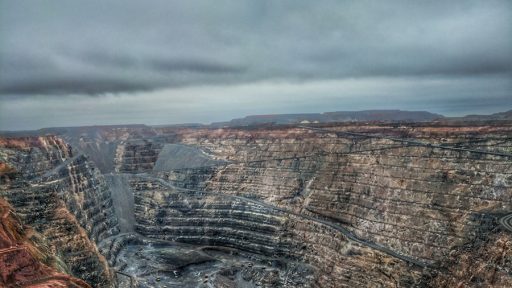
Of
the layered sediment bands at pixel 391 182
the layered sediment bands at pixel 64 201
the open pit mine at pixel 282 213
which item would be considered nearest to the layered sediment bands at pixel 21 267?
the open pit mine at pixel 282 213

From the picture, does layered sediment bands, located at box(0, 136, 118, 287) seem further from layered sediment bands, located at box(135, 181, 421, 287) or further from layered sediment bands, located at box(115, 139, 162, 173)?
layered sediment bands, located at box(115, 139, 162, 173)

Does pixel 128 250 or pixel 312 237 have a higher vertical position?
pixel 312 237

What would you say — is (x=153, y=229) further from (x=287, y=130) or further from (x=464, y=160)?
(x=464, y=160)

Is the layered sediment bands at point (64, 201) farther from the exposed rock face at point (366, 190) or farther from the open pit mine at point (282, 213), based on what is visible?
the exposed rock face at point (366, 190)

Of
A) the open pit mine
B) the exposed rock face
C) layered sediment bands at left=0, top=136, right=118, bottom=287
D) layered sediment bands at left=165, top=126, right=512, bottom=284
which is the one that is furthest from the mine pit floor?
layered sediment bands at left=165, top=126, right=512, bottom=284

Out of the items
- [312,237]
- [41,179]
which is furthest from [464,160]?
[41,179]
